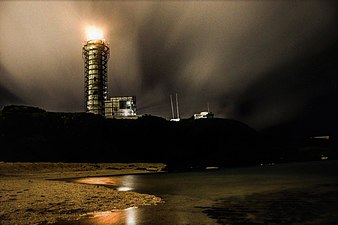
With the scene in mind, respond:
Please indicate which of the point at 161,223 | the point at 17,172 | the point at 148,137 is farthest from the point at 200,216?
the point at 148,137

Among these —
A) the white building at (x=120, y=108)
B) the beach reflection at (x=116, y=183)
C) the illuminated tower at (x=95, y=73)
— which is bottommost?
the beach reflection at (x=116, y=183)

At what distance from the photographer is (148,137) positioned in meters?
92.2

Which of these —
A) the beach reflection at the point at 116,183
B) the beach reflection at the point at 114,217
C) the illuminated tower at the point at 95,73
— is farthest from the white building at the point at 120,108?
the beach reflection at the point at 114,217

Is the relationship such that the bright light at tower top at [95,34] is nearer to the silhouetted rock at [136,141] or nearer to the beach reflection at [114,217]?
the silhouetted rock at [136,141]

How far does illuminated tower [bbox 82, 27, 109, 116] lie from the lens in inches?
3856

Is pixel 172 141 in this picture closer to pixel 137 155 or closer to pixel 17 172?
pixel 137 155

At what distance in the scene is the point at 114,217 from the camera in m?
13.1

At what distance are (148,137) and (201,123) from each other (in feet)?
74.9

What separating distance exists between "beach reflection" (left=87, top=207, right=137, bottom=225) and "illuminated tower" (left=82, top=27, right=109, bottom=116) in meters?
85.7

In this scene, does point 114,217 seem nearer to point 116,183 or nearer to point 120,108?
point 116,183

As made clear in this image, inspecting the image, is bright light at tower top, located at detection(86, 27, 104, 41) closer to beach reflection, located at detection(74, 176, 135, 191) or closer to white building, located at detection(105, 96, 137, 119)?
white building, located at detection(105, 96, 137, 119)

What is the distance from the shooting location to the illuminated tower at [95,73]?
3856 inches

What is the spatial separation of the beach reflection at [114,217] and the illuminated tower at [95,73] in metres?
85.7

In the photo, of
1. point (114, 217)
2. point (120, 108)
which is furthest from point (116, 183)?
point (120, 108)
